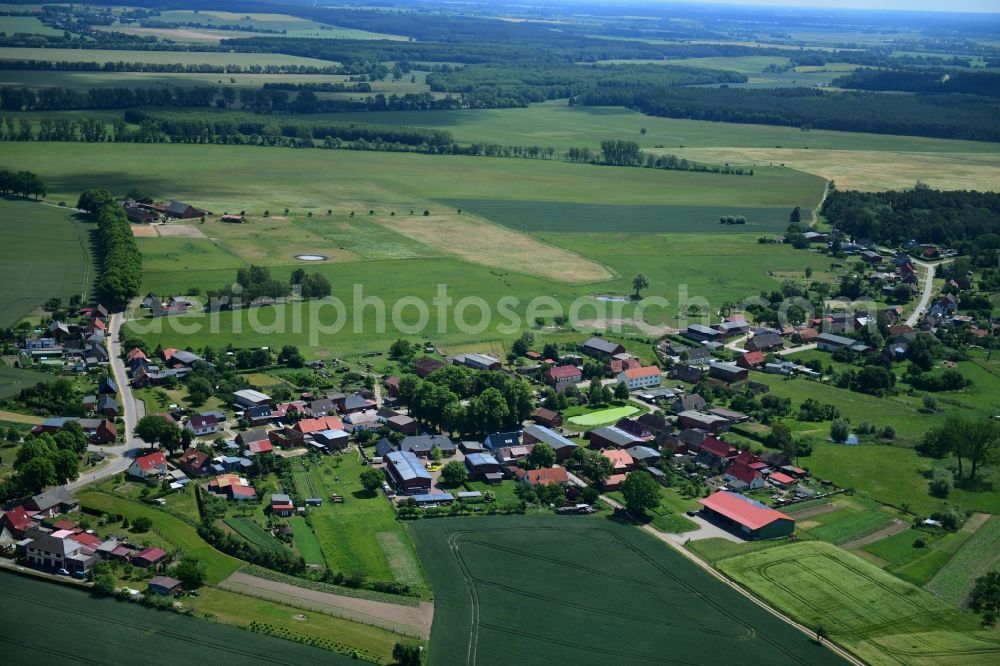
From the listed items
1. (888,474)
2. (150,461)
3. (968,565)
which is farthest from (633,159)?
(968,565)

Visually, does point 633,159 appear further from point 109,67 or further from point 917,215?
point 109,67

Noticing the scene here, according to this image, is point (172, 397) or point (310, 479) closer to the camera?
point (310, 479)

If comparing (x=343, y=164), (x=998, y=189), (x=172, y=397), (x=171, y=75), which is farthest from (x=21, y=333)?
(x=171, y=75)

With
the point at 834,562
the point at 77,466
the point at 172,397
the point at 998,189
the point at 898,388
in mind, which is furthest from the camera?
the point at 998,189

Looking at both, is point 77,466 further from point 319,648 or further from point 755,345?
point 755,345

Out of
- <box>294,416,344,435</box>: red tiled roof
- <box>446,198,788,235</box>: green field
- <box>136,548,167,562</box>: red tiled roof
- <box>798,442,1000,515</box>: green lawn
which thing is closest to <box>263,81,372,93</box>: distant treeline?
<box>446,198,788,235</box>: green field

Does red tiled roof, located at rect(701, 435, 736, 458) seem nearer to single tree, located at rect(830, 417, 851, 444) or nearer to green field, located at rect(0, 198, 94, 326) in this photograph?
single tree, located at rect(830, 417, 851, 444)

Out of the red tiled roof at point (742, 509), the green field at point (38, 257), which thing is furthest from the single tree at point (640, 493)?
the green field at point (38, 257)
